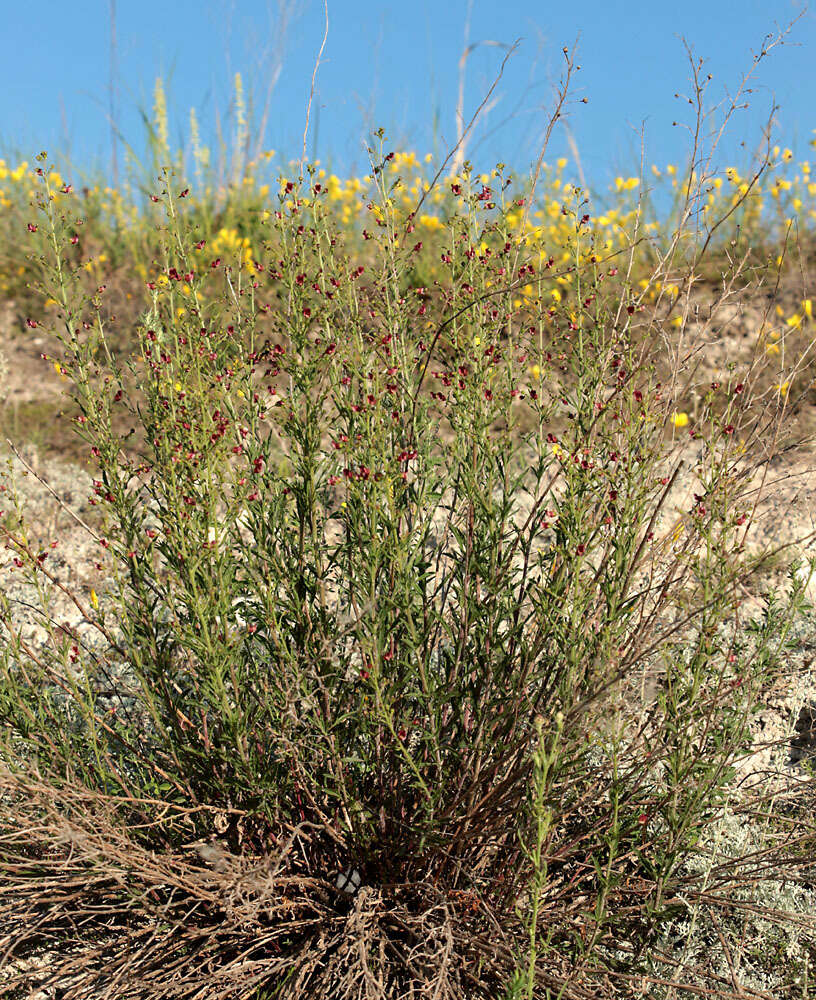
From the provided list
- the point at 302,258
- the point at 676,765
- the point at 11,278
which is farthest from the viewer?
the point at 11,278

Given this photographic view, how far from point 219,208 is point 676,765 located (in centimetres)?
727

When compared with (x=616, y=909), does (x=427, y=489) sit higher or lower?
higher

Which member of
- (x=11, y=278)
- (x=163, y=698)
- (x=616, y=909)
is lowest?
(x=616, y=909)

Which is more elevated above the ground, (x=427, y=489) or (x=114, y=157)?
(x=114, y=157)

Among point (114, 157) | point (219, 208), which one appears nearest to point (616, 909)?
point (219, 208)

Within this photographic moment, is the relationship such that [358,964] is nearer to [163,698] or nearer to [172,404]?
[163,698]

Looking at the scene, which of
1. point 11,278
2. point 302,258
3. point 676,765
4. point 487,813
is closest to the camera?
point 676,765

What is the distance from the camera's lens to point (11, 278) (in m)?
7.89

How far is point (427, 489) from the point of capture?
2193 mm

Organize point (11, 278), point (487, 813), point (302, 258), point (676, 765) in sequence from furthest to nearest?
point (11, 278), point (487, 813), point (302, 258), point (676, 765)

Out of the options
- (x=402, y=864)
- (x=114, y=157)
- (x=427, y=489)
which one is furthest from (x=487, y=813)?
(x=114, y=157)

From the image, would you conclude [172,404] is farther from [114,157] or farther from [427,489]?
[114,157]

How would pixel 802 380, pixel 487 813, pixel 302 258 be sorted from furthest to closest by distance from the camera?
pixel 802 380 → pixel 487 813 → pixel 302 258

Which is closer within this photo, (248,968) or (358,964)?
(358,964)
